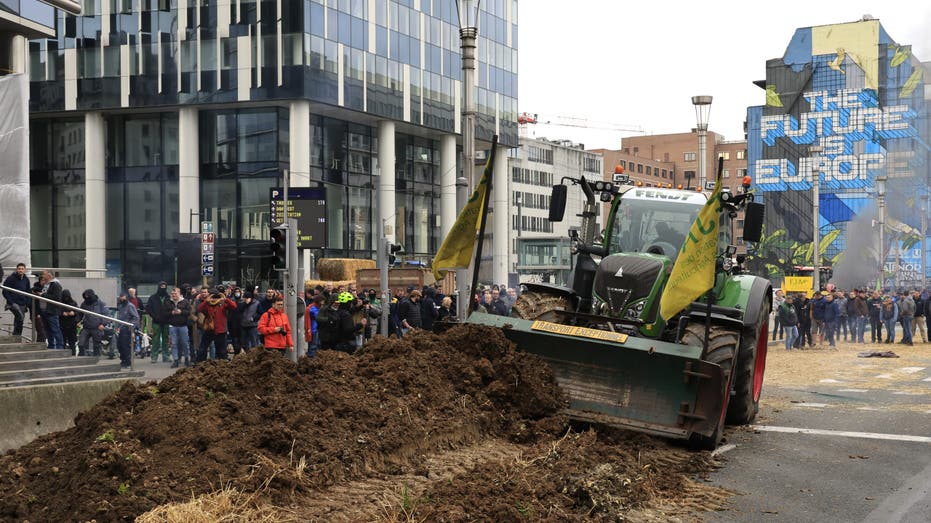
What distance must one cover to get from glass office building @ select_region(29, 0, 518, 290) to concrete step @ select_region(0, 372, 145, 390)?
1150 inches

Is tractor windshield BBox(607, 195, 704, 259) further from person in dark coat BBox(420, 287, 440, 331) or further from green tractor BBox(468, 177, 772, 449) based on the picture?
person in dark coat BBox(420, 287, 440, 331)

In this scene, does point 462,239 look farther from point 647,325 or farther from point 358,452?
point 358,452

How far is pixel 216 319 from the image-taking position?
20.4 meters

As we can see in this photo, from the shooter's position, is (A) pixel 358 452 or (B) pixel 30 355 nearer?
(A) pixel 358 452

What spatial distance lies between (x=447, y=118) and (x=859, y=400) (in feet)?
136

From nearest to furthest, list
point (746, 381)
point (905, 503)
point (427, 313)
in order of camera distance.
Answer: point (905, 503), point (746, 381), point (427, 313)

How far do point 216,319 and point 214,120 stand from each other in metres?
29.7

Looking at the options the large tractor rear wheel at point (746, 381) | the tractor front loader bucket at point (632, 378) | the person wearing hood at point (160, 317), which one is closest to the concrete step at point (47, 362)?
the person wearing hood at point (160, 317)

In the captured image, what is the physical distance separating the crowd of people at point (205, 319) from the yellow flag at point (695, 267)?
165 inches

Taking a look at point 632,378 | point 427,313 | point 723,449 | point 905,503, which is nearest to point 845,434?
point 723,449

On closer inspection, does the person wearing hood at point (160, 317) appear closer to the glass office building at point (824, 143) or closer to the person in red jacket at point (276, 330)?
the person in red jacket at point (276, 330)

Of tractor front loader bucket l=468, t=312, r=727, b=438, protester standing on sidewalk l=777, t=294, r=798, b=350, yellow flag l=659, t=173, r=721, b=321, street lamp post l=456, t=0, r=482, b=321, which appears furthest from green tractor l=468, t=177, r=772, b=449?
protester standing on sidewalk l=777, t=294, r=798, b=350

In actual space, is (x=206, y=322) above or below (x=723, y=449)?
above

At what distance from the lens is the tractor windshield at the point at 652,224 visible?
1269 centimetres
